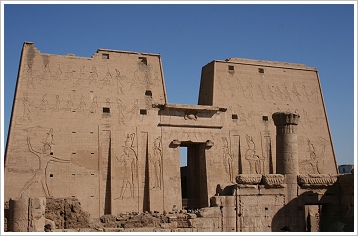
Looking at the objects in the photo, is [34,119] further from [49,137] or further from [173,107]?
[173,107]

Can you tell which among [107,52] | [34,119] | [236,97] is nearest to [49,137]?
[34,119]

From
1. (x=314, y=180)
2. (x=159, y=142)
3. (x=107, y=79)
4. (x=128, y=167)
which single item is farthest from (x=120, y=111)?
(x=314, y=180)

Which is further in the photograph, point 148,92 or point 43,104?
point 148,92

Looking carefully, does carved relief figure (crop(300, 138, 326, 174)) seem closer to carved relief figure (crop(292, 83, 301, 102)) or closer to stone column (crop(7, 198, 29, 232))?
carved relief figure (crop(292, 83, 301, 102))

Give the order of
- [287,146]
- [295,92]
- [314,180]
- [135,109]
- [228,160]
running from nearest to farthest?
[314,180], [287,146], [135,109], [228,160], [295,92]

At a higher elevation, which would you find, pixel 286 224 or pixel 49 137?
pixel 49 137

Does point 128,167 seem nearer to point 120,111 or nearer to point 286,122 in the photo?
point 120,111
